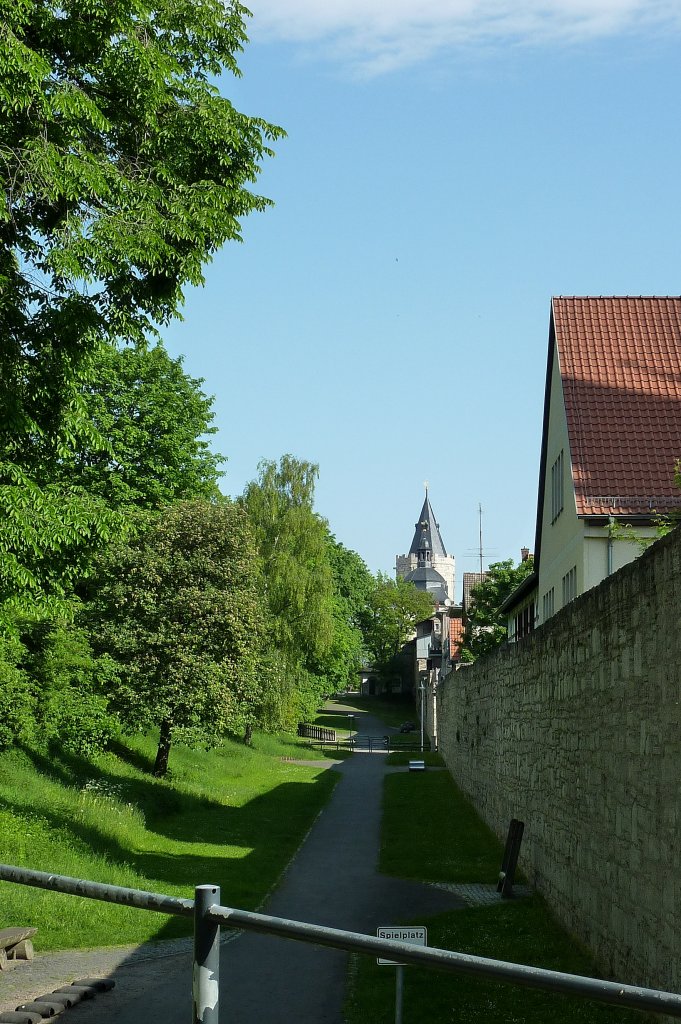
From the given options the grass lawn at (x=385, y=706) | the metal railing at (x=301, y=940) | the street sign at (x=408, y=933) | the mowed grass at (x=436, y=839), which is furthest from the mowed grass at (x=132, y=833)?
the grass lawn at (x=385, y=706)

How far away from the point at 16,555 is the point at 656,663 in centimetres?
899

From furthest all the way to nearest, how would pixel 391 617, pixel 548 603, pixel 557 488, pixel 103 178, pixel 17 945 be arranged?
pixel 391 617 → pixel 548 603 → pixel 557 488 → pixel 103 178 → pixel 17 945

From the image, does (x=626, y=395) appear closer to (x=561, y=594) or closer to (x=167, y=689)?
(x=561, y=594)

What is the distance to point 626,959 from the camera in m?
9.27

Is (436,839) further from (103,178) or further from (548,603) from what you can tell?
(103,178)

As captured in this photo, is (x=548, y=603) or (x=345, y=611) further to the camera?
(x=345, y=611)

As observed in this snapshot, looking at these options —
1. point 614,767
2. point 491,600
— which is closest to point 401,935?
point 614,767

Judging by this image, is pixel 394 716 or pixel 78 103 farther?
pixel 394 716

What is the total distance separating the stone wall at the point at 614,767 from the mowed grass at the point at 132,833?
11.2 ft

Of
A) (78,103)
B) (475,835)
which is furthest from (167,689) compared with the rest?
(78,103)

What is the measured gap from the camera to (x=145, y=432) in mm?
38438

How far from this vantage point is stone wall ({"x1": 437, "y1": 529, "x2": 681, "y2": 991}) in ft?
26.7

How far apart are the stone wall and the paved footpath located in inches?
85.9

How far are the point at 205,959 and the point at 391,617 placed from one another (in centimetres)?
12412
